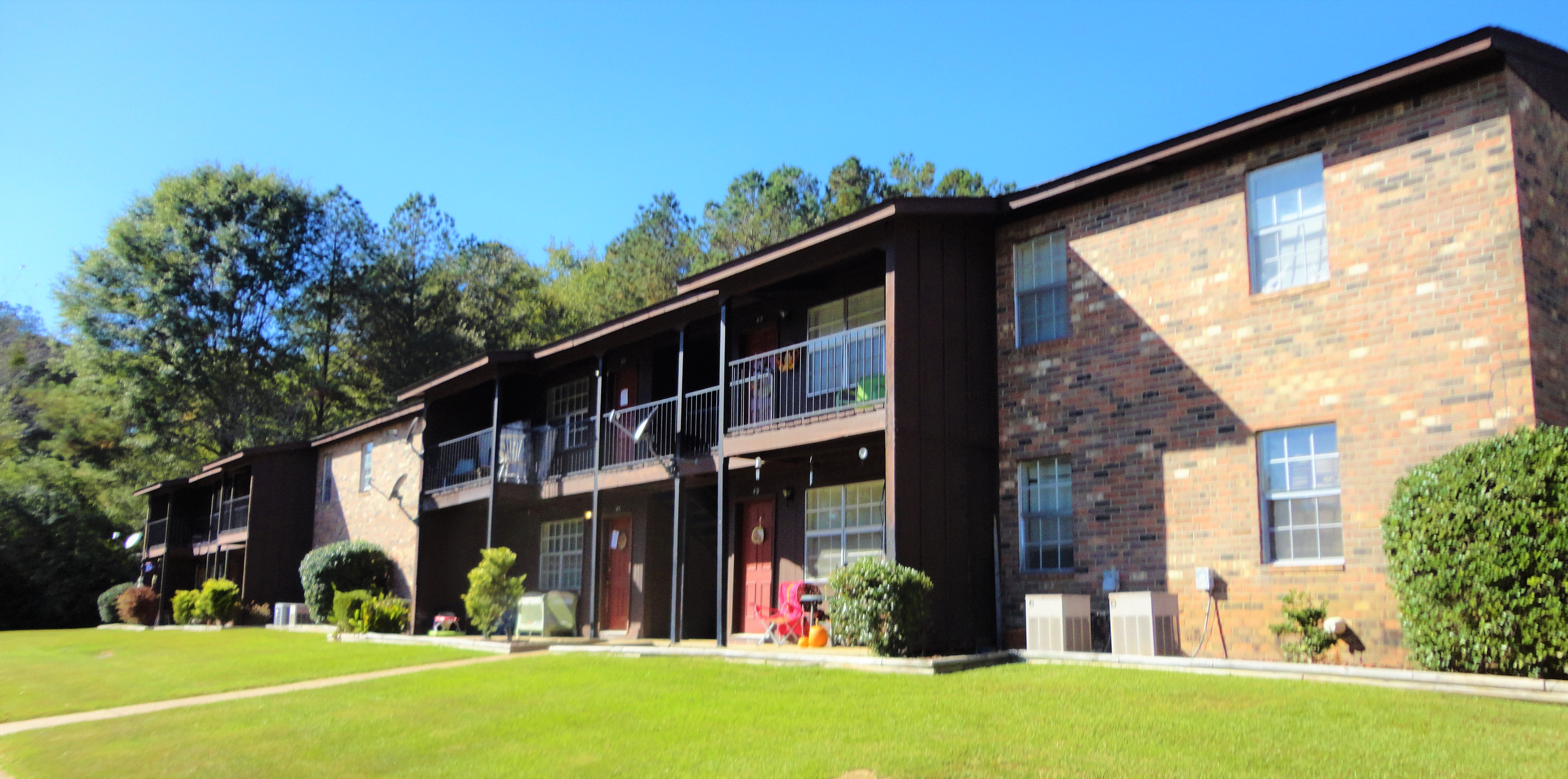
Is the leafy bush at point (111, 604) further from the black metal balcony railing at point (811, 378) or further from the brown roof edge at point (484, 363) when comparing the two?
the black metal balcony railing at point (811, 378)

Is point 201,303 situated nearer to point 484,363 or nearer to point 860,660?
point 484,363

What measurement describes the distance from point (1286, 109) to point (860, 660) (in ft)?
23.5

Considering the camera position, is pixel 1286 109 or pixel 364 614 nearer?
pixel 1286 109

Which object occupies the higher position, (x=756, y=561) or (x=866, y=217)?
(x=866, y=217)

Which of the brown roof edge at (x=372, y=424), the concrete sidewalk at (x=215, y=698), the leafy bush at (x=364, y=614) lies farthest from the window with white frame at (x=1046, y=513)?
the brown roof edge at (x=372, y=424)

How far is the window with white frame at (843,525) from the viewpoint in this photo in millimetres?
15828

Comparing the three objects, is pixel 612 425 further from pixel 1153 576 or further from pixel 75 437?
pixel 75 437

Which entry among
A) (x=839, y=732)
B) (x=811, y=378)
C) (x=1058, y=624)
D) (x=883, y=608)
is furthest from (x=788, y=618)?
(x=839, y=732)

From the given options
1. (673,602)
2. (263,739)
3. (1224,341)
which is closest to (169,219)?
(673,602)

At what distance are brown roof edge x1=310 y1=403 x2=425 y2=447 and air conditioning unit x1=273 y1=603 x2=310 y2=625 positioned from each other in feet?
15.0

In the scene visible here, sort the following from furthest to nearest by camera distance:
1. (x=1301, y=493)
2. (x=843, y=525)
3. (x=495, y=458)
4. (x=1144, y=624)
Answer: (x=495, y=458) < (x=843, y=525) < (x=1144, y=624) < (x=1301, y=493)

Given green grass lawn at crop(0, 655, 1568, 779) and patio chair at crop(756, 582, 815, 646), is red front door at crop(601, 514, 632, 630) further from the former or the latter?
green grass lawn at crop(0, 655, 1568, 779)

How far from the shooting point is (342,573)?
26.8m

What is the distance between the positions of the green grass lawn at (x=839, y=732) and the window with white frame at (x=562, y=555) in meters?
9.95
